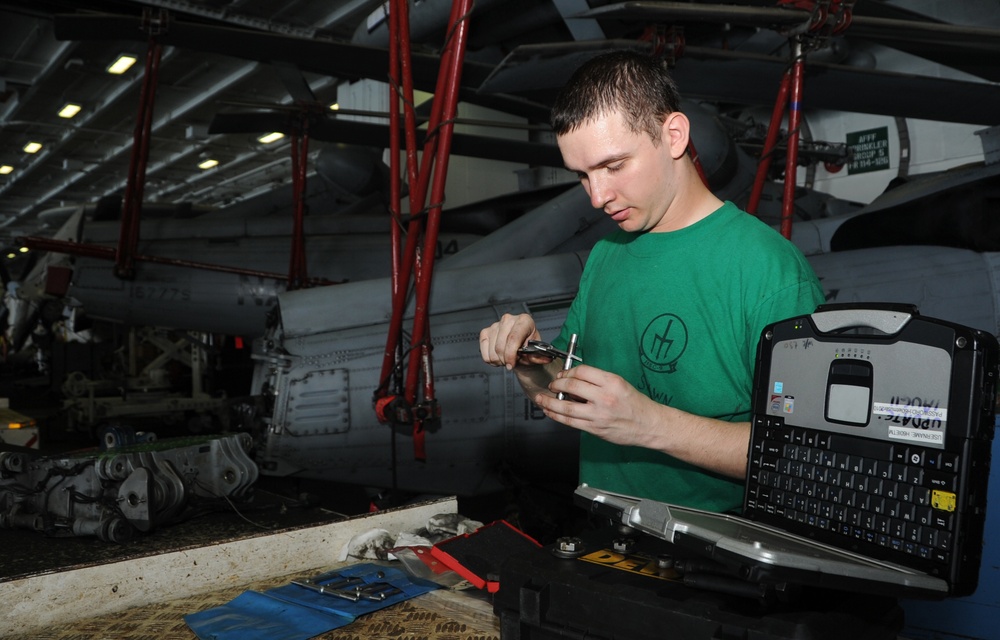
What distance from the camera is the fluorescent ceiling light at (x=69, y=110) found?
13.9 meters

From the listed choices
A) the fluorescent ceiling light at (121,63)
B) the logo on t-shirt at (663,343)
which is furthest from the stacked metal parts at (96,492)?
the fluorescent ceiling light at (121,63)

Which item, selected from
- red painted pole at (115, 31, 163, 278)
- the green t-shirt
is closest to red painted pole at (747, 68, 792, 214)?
the green t-shirt

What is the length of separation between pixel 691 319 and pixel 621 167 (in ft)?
1.01

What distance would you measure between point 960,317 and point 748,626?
4075 millimetres

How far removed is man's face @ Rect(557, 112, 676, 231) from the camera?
4.28 feet

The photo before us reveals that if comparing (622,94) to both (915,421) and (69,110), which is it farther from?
(69,110)

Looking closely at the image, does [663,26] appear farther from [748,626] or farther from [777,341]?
[748,626]

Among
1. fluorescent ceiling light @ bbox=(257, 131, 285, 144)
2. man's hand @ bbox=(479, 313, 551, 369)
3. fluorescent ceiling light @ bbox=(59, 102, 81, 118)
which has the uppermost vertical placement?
fluorescent ceiling light @ bbox=(257, 131, 285, 144)

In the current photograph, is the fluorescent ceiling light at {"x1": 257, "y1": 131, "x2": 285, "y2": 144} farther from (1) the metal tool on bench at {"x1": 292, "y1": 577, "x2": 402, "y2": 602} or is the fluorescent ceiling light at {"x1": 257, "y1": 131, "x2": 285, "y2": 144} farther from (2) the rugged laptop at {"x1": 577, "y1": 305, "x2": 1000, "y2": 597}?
(2) the rugged laptop at {"x1": 577, "y1": 305, "x2": 1000, "y2": 597}

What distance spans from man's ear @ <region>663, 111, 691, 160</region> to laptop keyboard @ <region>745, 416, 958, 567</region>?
1.77ft

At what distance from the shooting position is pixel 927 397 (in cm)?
86

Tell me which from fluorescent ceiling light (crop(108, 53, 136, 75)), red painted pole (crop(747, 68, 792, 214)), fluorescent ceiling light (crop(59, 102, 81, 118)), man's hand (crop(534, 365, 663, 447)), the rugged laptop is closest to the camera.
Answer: the rugged laptop

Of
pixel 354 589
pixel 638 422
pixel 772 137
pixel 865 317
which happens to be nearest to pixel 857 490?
pixel 865 317

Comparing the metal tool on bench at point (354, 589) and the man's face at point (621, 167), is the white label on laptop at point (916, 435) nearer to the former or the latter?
the man's face at point (621, 167)
